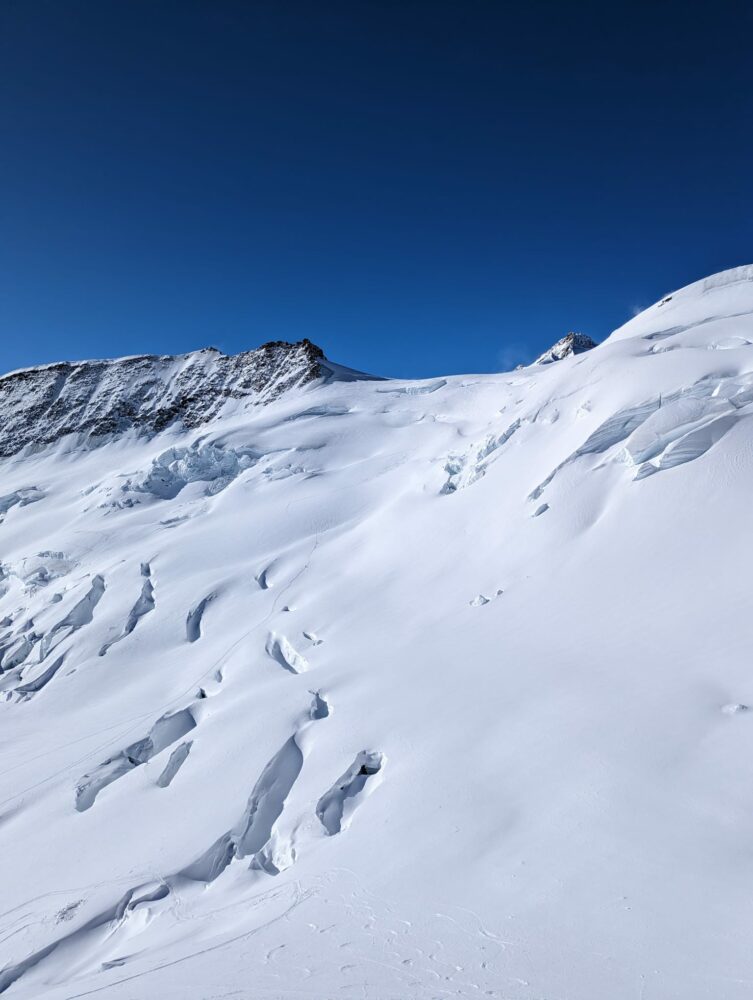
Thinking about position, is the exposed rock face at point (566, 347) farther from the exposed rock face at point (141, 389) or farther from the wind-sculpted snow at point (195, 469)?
the wind-sculpted snow at point (195, 469)

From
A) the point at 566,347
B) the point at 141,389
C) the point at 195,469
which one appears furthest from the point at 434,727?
the point at 566,347

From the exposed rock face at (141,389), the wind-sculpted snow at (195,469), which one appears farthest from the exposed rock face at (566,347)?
the wind-sculpted snow at (195,469)

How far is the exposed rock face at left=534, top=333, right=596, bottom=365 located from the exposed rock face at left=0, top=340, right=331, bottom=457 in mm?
57471

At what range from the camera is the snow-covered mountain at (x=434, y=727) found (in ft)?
18.4

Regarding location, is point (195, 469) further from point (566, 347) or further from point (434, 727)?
point (566, 347)

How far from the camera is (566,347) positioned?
98500 mm

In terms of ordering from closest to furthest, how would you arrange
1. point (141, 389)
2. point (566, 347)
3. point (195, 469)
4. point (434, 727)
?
point (434, 727) < point (195, 469) < point (141, 389) < point (566, 347)

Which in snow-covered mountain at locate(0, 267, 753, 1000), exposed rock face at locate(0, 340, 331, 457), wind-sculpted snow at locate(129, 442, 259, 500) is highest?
exposed rock face at locate(0, 340, 331, 457)

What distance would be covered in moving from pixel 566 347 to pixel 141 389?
73092 mm

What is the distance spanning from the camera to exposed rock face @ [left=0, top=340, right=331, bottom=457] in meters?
55.1

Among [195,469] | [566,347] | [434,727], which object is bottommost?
[434,727]

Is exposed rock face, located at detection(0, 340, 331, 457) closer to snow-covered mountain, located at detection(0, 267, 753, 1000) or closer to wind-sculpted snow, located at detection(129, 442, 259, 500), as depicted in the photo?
wind-sculpted snow, located at detection(129, 442, 259, 500)

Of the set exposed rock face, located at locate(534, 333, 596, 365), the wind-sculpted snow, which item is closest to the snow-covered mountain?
the wind-sculpted snow

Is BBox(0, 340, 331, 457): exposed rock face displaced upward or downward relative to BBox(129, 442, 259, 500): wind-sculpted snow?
upward
